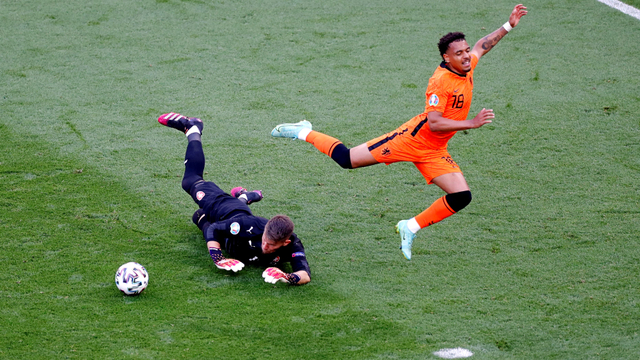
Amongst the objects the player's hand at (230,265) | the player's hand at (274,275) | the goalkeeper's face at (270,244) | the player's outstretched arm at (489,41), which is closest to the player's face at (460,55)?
the player's outstretched arm at (489,41)

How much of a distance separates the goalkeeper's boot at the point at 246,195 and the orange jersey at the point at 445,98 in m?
1.87

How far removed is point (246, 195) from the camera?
277 inches

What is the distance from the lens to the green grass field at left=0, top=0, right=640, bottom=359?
551 cm

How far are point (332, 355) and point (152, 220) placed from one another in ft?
9.47

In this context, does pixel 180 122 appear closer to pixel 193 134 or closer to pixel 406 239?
pixel 193 134

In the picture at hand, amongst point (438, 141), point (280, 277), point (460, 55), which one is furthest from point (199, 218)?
point (460, 55)

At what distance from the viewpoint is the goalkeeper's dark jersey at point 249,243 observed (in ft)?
20.4

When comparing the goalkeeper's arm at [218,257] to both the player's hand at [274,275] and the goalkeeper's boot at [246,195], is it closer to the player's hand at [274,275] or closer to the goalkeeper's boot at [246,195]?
the player's hand at [274,275]

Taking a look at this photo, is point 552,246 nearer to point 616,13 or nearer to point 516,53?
point 516,53

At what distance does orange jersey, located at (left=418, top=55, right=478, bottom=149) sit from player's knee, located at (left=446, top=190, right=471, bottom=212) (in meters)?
0.53

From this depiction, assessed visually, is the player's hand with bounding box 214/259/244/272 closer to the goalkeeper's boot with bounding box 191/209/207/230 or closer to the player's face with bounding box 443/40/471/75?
the goalkeeper's boot with bounding box 191/209/207/230

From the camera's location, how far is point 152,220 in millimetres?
7148

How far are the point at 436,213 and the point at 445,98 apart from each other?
110 cm

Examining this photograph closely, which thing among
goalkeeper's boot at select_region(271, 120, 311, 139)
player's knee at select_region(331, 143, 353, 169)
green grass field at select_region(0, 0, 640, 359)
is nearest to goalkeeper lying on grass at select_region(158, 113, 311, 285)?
green grass field at select_region(0, 0, 640, 359)
